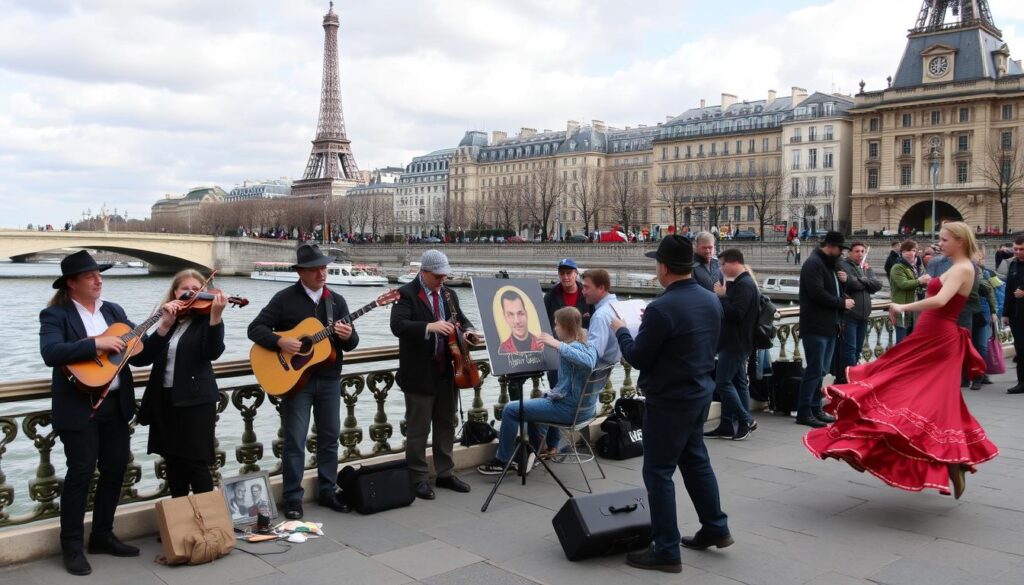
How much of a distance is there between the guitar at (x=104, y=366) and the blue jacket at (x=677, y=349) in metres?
2.59

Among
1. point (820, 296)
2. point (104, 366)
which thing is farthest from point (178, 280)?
point (820, 296)

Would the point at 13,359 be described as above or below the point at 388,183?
below

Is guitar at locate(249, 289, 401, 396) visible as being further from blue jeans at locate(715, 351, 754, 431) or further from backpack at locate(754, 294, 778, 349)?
backpack at locate(754, 294, 778, 349)

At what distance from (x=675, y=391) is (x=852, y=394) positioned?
1755 mm

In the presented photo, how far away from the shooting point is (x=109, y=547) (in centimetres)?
499

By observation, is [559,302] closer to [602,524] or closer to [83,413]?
[602,524]

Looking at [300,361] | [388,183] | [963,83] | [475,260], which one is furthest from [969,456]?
[388,183]

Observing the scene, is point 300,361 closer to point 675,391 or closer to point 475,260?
point 675,391

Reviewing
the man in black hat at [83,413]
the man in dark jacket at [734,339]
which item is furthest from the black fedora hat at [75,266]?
the man in dark jacket at [734,339]

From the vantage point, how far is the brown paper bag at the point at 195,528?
4.82 meters

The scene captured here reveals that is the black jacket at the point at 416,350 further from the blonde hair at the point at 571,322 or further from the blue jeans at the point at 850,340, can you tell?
the blue jeans at the point at 850,340

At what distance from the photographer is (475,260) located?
2746 inches

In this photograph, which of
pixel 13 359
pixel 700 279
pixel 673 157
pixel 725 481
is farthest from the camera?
pixel 673 157

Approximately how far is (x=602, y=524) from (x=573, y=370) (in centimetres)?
159
